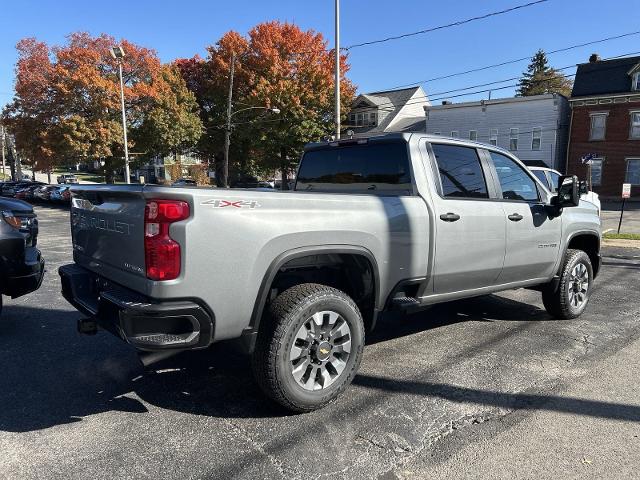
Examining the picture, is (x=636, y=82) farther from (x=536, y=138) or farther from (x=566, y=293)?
(x=566, y=293)

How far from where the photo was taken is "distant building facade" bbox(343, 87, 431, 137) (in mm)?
44406

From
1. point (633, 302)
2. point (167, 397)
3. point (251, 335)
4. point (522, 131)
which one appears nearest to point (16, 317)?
point (167, 397)

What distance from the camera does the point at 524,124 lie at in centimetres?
3531

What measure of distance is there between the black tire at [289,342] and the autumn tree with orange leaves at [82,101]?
1241 inches

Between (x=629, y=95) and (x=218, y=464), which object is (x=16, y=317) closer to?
(x=218, y=464)

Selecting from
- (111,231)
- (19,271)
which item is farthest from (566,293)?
(19,271)

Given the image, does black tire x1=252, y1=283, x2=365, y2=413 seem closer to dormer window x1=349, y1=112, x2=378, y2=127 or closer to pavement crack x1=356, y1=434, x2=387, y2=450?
pavement crack x1=356, y1=434, x2=387, y2=450

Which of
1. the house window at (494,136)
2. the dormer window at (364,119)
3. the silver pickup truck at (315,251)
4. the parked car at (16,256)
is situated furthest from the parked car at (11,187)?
the silver pickup truck at (315,251)

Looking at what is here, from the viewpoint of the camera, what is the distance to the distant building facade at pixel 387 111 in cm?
4441

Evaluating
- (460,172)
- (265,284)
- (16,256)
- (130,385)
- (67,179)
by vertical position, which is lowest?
(130,385)

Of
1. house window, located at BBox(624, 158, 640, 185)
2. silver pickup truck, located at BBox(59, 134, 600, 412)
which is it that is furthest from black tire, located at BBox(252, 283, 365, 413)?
house window, located at BBox(624, 158, 640, 185)

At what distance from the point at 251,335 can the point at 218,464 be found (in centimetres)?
75

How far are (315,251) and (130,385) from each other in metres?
1.86

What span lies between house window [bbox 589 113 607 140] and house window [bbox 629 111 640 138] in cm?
157
